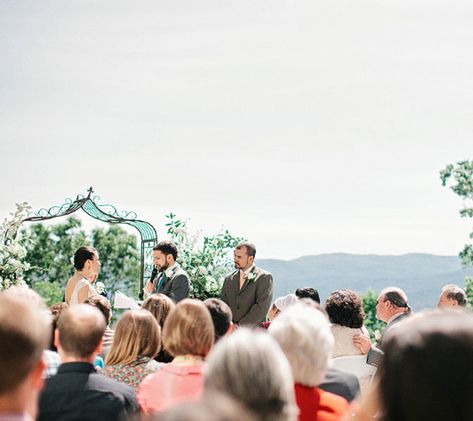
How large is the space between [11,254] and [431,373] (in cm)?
955

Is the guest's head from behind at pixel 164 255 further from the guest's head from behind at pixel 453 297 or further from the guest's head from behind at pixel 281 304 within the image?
the guest's head from behind at pixel 453 297

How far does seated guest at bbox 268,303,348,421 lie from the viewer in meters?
3.30

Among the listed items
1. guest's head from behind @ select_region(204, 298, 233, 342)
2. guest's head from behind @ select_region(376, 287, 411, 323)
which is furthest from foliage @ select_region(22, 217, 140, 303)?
guest's head from behind @ select_region(204, 298, 233, 342)

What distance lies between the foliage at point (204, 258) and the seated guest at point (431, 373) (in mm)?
8356

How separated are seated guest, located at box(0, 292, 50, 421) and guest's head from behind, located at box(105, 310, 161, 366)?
7.66 ft

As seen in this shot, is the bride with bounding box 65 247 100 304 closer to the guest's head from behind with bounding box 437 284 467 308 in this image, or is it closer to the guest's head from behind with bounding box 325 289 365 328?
the guest's head from behind with bounding box 325 289 365 328

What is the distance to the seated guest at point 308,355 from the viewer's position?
3301 millimetres

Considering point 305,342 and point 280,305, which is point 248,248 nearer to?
point 280,305

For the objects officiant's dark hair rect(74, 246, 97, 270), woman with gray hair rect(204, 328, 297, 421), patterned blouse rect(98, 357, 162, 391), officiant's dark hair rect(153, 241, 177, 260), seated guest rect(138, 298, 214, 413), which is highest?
officiant's dark hair rect(153, 241, 177, 260)

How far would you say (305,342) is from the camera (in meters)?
3.29

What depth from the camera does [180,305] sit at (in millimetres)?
4047

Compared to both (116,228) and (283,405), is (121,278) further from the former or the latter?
(283,405)

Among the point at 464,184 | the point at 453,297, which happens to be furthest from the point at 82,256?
the point at 464,184

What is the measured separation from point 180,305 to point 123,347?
30.6 inches
